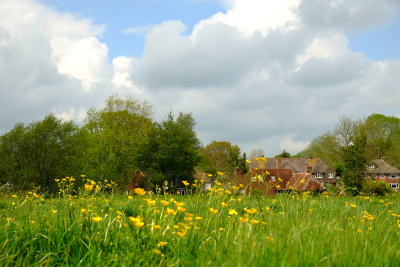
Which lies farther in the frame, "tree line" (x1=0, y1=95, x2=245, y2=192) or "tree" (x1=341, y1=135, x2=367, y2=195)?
"tree" (x1=341, y1=135, x2=367, y2=195)

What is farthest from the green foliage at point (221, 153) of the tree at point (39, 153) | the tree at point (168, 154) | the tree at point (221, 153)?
the tree at point (39, 153)

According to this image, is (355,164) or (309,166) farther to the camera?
(309,166)

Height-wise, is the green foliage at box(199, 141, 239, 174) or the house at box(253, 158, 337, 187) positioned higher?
the green foliage at box(199, 141, 239, 174)

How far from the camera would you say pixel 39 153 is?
45.6 meters

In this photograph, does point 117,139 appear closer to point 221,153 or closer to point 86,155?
point 86,155

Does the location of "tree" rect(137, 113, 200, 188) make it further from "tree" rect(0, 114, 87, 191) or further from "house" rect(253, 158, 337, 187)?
"house" rect(253, 158, 337, 187)

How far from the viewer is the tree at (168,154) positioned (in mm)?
44125

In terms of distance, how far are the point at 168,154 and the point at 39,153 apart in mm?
14634

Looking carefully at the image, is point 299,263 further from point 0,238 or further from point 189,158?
point 189,158

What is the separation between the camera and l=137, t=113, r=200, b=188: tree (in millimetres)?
44125

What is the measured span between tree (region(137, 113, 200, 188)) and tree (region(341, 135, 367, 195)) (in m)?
20.3

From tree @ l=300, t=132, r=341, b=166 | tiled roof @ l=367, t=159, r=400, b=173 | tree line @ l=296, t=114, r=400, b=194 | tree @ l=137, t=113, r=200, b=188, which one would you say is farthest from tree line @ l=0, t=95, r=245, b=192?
tiled roof @ l=367, t=159, r=400, b=173

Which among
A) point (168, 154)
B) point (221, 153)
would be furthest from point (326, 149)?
point (168, 154)

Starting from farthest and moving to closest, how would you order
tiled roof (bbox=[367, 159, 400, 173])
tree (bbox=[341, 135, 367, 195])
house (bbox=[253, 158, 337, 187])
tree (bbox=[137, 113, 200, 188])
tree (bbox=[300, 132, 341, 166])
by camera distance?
1. house (bbox=[253, 158, 337, 187])
2. tiled roof (bbox=[367, 159, 400, 173])
3. tree (bbox=[300, 132, 341, 166])
4. tree (bbox=[341, 135, 367, 195])
5. tree (bbox=[137, 113, 200, 188])
